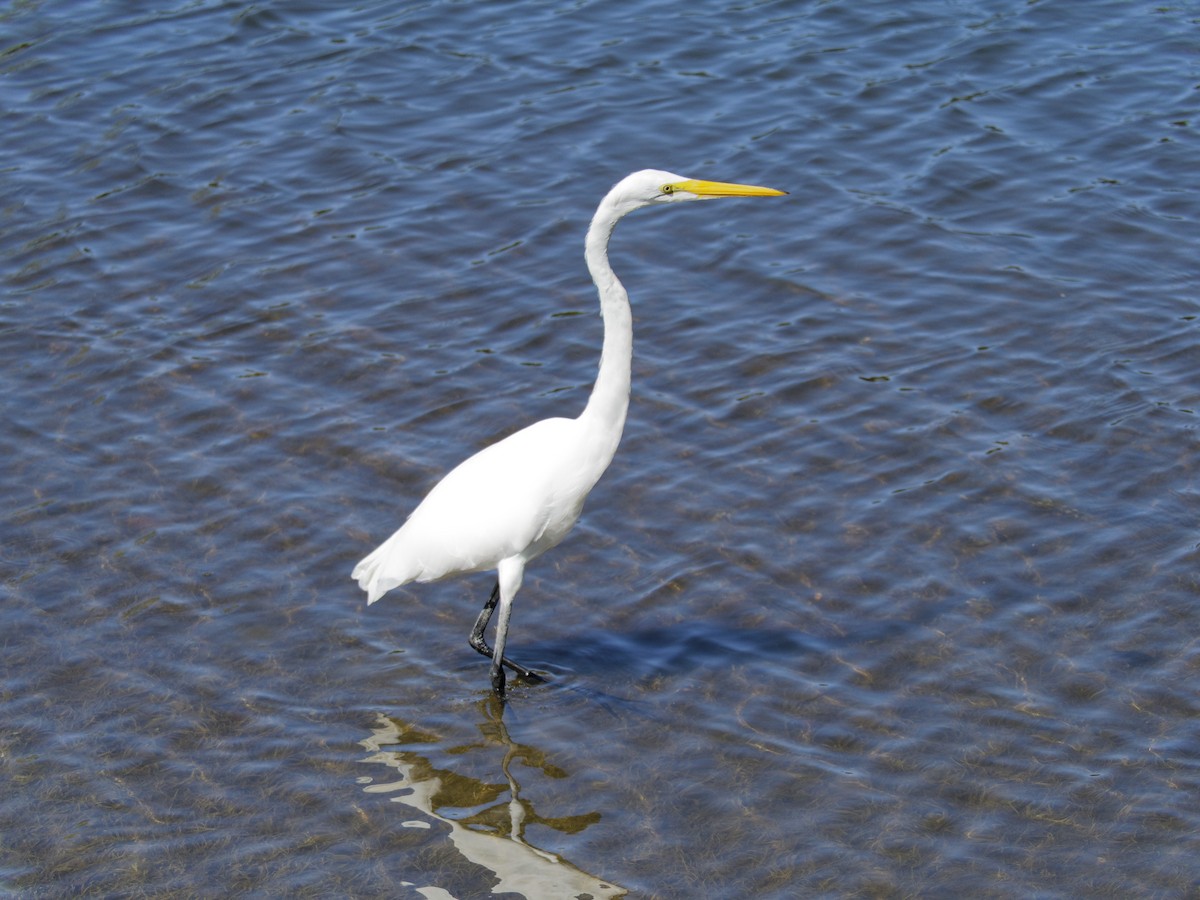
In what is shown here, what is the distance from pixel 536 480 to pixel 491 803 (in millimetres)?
1488

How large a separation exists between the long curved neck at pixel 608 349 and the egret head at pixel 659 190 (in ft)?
0.27

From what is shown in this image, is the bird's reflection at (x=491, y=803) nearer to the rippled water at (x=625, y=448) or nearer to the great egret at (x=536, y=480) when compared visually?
the rippled water at (x=625, y=448)

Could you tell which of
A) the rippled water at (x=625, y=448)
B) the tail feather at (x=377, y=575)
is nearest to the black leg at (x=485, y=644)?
the rippled water at (x=625, y=448)

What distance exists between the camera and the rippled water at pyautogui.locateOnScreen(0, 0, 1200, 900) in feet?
21.7

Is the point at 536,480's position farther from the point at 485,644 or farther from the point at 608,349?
the point at 485,644

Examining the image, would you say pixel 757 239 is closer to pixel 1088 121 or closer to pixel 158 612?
pixel 1088 121

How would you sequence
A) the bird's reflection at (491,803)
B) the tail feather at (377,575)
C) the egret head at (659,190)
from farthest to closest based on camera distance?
the tail feather at (377,575)
the egret head at (659,190)
the bird's reflection at (491,803)

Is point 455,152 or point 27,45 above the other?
point 27,45

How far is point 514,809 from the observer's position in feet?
22.2

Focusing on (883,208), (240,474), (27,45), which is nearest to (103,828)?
(240,474)

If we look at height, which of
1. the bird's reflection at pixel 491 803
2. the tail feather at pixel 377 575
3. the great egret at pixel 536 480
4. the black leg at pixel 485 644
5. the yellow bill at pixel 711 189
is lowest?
the bird's reflection at pixel 491 803

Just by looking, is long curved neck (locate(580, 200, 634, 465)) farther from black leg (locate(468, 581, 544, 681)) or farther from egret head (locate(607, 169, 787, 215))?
black leg (locate(468, 581, 544, 681))

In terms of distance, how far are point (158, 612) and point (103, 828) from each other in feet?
5.52

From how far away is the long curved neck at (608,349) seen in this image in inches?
273
